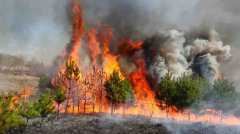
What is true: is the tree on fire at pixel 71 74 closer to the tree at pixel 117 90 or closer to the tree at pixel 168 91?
the tree at pixel 117 90

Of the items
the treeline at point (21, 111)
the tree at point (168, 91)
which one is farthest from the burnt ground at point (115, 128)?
the tree at point (168, 91)

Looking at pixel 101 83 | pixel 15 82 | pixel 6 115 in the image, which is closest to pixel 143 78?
pixel 101 83

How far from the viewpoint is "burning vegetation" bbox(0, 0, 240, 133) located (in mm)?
117562

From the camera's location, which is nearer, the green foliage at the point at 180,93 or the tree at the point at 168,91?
the green foliage at the point at 180,93

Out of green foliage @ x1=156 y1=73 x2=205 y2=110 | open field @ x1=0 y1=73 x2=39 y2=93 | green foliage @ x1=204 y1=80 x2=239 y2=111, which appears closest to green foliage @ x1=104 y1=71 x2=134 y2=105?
green foliage @ x1=156 y1=73 x2=205 y2=110

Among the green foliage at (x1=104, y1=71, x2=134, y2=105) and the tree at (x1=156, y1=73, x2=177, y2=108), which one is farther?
the green foliage at (x1=104, y1=71, x2=134, y2=105)

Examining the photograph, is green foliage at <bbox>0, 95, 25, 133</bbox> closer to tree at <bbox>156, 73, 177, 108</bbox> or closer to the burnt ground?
the burnt ground

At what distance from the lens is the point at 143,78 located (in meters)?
156

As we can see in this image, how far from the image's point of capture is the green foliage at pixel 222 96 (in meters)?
124

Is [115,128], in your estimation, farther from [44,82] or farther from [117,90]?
[44,82]

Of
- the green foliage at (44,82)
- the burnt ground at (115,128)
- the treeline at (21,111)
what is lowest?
the burnt ground at (115,128)

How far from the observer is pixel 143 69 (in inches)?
6348

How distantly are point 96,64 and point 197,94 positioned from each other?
2050 inches

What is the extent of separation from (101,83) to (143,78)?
705 inches
